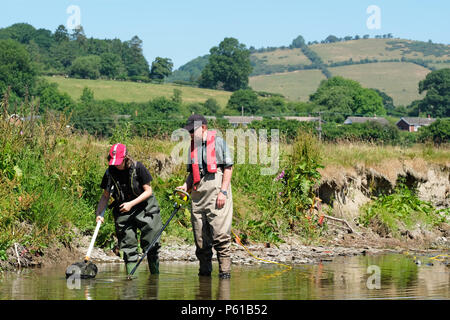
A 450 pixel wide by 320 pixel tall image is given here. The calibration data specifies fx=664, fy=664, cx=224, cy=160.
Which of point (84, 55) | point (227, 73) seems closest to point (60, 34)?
point (84, 55)

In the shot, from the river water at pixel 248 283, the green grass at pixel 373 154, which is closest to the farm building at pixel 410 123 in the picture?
the green grass at pixel 373 154

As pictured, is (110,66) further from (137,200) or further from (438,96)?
(137,200)

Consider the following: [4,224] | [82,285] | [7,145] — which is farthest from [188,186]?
[7,145]

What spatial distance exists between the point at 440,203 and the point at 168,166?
808 centimetres

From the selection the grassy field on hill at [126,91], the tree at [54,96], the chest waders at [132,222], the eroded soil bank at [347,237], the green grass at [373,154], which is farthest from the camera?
the grassy field on hill at [126,91]

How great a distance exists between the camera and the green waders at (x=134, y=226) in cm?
917

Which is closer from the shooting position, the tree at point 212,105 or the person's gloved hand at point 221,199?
the person's gloved hand at point 221,199

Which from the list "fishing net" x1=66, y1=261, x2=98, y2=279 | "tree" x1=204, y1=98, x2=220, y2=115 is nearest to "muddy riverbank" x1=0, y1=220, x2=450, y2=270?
"fishing net" x1=66, y1=261, x2=98, y2=279

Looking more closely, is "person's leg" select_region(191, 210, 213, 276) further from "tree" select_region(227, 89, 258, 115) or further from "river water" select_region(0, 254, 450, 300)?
"tree" select_region(227, 89, 258, 115)

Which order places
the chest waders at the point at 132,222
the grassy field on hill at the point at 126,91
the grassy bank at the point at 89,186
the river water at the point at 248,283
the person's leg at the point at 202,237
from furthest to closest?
the grassy field on hill at the point at 126,91 → the grassy bank at the point at 89,186 → the person's leg at the point at 202,237 → the chest waders at the point at 132,222 → the river water at the point at 248,283

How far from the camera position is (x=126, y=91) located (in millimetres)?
123000

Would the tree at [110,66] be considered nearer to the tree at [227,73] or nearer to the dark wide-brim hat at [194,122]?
the tree at [227,73]

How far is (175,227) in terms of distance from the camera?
1296 cm

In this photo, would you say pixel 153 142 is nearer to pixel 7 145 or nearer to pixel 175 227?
pixel 175 227
